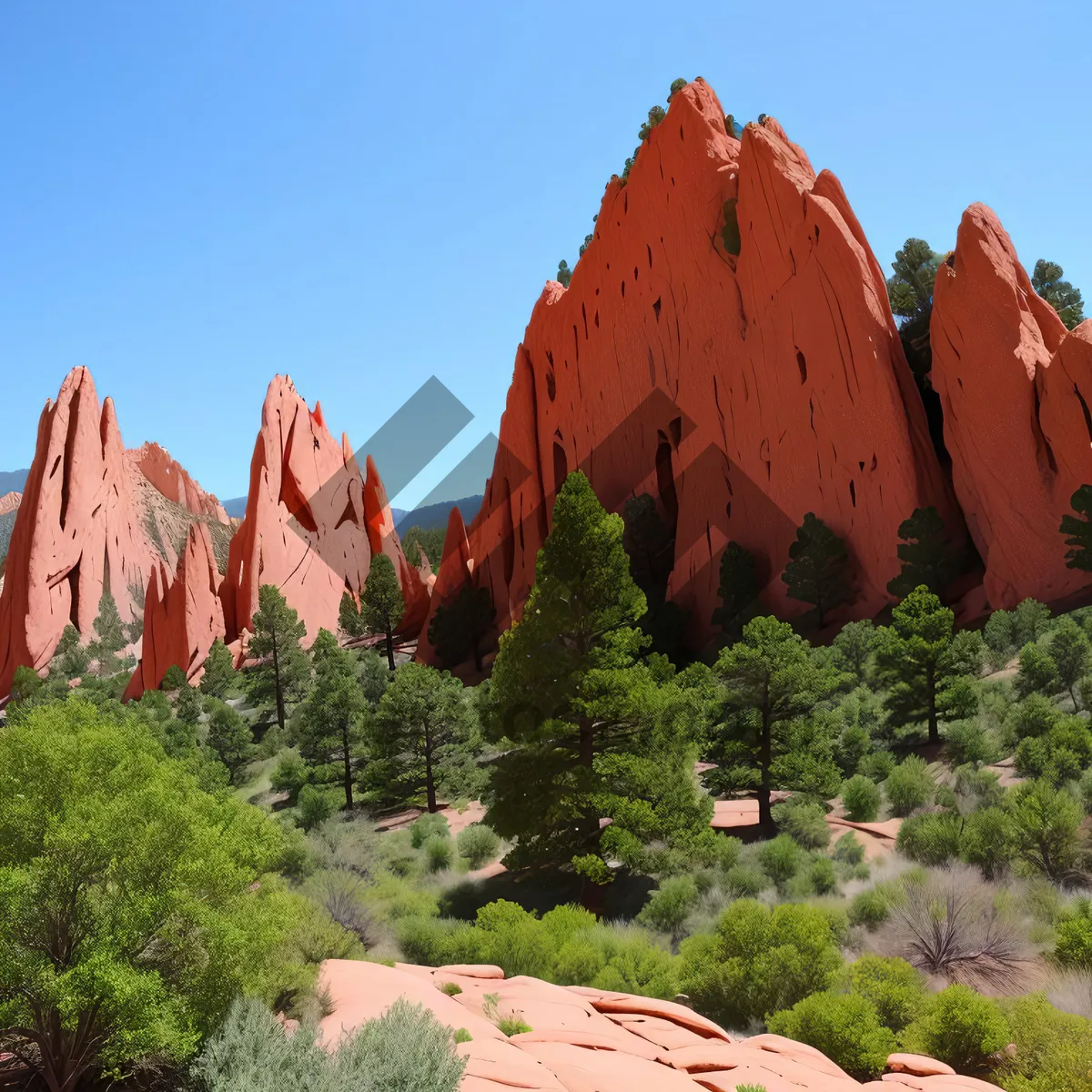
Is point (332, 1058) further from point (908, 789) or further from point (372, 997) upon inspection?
point (908, 789)

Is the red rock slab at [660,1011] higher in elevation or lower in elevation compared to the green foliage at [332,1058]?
lower

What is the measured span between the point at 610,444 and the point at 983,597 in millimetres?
22478

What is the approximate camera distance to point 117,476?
6500 centimetres

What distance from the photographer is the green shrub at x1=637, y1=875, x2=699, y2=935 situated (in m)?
13.5

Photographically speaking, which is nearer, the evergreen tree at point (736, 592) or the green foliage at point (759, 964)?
the green foliage at point (759, 964)

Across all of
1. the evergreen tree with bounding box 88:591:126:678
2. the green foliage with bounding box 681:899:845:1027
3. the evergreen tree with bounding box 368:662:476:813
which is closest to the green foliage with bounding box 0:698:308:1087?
the green foliage with bounding box 681:899:845:1027

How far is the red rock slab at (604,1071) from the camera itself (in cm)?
664

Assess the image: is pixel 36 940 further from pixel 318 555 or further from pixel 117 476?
pixel 117 476

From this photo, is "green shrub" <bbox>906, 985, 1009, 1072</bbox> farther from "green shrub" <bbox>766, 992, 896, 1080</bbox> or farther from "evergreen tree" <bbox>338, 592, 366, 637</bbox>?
"evergreen tree" <bbox>338, 592, 366, 637</bbox>

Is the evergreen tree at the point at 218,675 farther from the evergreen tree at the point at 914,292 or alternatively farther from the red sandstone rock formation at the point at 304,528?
the evergreen tree at the point at 914,292

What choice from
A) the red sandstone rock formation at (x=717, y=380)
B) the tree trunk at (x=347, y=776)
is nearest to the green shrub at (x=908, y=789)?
the red sandstone rock formation at (x=717, y=380)

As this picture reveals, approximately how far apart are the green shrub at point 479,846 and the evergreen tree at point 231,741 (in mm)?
14000

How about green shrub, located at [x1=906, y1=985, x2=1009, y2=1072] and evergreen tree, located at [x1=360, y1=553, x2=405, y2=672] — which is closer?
green shrub, located at [x1=906, y1=985, x2=1009, y2=1072]

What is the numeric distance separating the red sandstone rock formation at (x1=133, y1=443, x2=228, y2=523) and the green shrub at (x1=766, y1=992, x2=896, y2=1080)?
119236 mm
